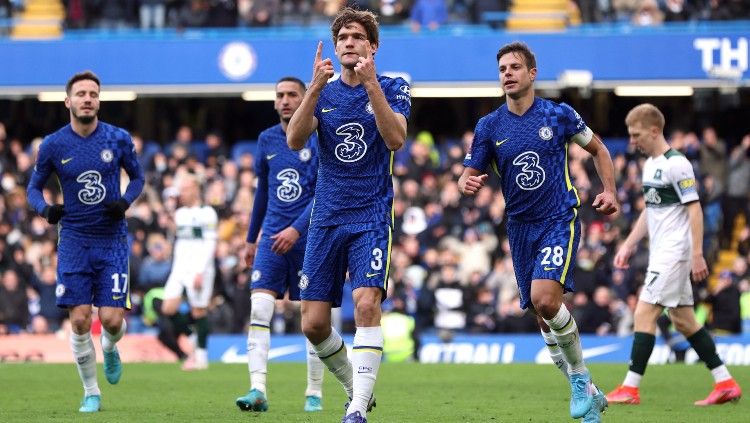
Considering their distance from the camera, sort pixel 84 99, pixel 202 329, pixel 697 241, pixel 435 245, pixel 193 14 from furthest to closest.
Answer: pixel 193 14
pixel 435 245
pixel 202 329
pixel 697 241
pixel 84 99

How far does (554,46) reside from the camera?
26.8m

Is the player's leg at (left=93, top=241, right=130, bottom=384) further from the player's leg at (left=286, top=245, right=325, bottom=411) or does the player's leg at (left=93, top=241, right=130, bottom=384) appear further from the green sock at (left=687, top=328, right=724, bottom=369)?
the green sock at (left=687, top=328, right=724, bottom=369)

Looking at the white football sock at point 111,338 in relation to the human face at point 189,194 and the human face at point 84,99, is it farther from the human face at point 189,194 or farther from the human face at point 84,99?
the human face at point 189,194

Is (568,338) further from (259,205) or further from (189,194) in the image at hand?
(189,194)

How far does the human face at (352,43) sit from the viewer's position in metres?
8.82

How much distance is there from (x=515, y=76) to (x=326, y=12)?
737 inches

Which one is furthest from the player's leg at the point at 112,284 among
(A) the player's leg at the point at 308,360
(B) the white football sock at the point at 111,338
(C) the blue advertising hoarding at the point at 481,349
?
(C) the blue advertising hoarding at the point at 481,349

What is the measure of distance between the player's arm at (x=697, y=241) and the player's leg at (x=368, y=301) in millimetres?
3853

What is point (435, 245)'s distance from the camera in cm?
2338

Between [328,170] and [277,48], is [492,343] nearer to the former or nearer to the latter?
[277,48]

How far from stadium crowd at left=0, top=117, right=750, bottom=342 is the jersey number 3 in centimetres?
960

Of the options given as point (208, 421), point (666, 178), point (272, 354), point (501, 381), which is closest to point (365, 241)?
point (208, 421)

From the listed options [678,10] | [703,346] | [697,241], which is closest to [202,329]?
[703,346]

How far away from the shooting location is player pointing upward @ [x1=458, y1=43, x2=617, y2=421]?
9.38 metres
